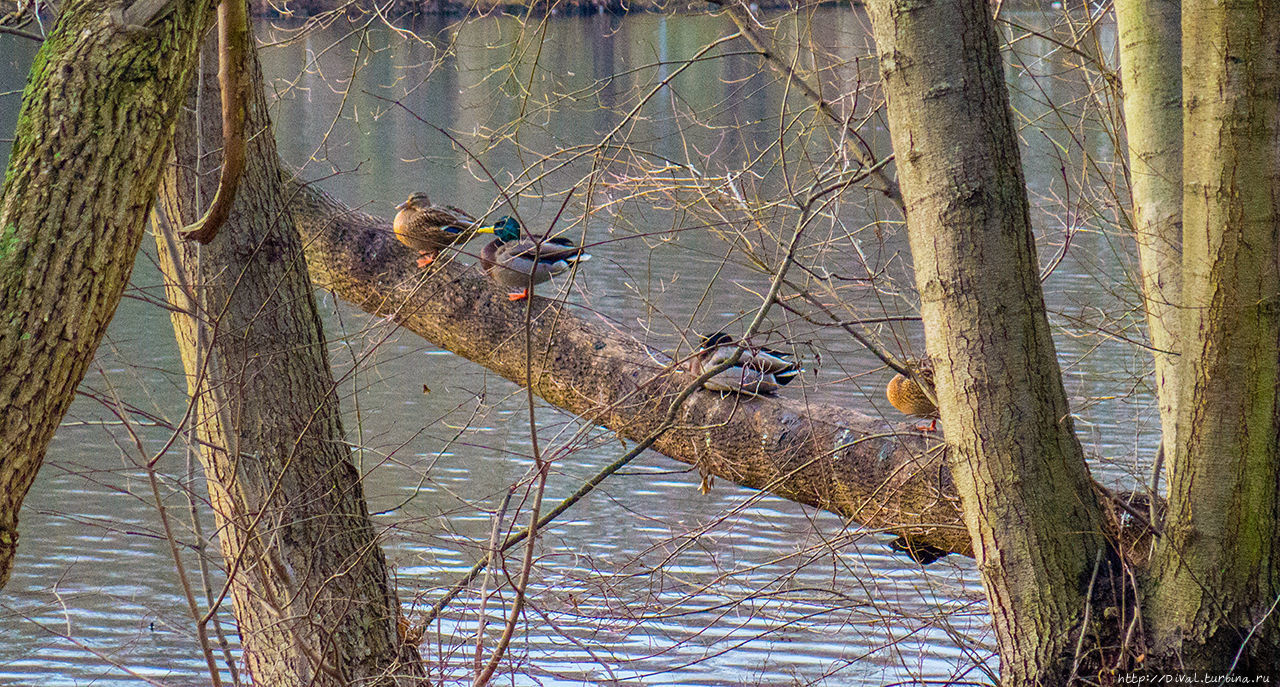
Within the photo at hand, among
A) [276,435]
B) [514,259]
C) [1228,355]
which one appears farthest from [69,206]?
[514,259]

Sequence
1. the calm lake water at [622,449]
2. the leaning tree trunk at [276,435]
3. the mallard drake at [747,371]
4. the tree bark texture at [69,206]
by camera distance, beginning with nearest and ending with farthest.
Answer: the tree bark texture at [69,206], the calm lake water at [622,449], the leaning tree trunk at [276,435], the mallard drake at [747,371]

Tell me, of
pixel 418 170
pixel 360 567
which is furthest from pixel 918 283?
pixel 418 170

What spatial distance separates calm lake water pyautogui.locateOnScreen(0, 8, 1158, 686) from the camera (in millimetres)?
3152

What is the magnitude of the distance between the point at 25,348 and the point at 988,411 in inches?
66.3

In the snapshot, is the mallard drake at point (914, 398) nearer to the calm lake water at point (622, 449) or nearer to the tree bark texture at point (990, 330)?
the calm lake water at point (622, 449)

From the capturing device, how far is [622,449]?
314 inches

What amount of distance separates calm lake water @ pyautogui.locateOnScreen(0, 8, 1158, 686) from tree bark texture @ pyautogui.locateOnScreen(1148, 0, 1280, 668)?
0.57m

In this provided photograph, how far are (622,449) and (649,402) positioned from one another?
479 centimetres

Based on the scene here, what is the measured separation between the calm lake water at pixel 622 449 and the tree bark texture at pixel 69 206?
0.73m

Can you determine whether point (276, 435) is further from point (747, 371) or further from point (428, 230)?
point (747, 371)

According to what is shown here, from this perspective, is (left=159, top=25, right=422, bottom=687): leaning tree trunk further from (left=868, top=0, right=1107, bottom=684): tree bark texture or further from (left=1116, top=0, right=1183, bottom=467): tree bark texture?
(left=1116, top=0, right=1183, bottom=467): tree bark texture

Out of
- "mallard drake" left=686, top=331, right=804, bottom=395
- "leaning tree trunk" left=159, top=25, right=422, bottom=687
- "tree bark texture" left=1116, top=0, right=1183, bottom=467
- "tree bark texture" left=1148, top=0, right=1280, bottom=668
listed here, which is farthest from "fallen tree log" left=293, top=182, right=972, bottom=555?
"tree bark texture" left=1148, top=0, right=1280, bottom=668

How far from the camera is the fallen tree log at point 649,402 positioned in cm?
334

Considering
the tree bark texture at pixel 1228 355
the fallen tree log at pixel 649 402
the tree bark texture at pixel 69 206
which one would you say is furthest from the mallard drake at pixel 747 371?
the tree bark texture at pixel 69 206
